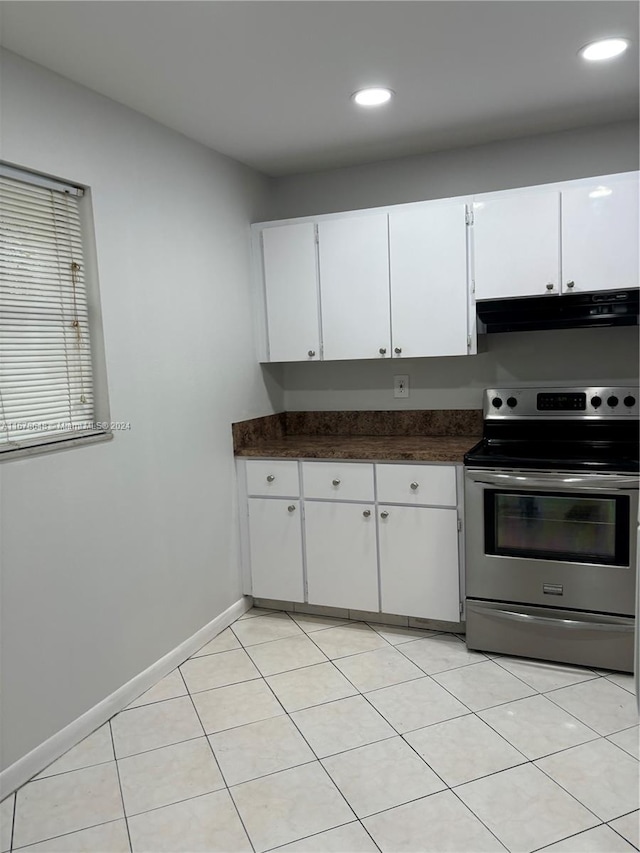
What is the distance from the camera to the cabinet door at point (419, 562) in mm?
2891

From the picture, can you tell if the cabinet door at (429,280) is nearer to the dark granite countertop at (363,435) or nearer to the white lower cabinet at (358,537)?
the dark granite countertop at (363,435)

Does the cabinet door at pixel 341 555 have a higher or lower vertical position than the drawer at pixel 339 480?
lower

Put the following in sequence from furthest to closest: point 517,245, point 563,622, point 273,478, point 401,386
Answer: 1. point 401,386
2. point 273,478
3. point 517,245
4. point 563,622

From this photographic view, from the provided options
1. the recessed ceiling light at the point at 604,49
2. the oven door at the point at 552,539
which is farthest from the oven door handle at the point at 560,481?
the recessed ceiling light at the point at 604,49

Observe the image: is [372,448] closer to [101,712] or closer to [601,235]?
[601,235]

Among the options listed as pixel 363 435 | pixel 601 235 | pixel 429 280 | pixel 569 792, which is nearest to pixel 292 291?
pixel 429 280

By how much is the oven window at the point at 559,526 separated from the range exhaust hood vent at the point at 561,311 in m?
0.79

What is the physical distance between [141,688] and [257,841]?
0.98m

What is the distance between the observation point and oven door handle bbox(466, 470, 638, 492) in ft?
8.16

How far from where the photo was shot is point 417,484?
2920 mm

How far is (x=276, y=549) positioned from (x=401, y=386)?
1.11 meters

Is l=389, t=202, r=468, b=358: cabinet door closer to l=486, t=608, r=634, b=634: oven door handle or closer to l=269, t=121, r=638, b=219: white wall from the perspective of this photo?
l=269, t=121, r=638, b=219: white wall

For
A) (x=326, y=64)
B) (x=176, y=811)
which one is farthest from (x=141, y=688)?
(x=326, y=64)

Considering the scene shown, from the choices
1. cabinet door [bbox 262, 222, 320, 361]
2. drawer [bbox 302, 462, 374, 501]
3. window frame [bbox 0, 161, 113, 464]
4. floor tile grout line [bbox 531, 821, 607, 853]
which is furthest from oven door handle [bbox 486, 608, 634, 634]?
window frame [bbox 0, 161, 113, 464]
